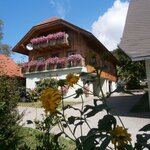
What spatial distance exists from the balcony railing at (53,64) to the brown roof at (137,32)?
1085 cm

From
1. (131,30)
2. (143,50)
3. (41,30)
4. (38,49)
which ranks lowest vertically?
(143,50)

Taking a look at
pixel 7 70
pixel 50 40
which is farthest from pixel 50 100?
pixel 50 40

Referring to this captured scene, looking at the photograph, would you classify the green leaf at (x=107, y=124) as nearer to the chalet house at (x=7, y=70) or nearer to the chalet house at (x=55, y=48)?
the chalet house at (x=7, y=70)

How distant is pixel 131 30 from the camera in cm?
1416

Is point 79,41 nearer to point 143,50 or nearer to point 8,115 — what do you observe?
point 143,50

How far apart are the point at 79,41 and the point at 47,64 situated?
398 centimetres

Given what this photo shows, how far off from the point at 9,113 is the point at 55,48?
24.3 metres

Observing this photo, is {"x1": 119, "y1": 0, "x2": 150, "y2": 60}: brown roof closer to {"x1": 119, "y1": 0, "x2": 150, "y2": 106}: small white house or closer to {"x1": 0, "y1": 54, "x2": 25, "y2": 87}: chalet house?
{"x1": 119, "y1": 0, "x2": 150, "y2": 106}: small white house

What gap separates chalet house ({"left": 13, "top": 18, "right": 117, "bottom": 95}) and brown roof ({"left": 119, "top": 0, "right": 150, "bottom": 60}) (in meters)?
10.6

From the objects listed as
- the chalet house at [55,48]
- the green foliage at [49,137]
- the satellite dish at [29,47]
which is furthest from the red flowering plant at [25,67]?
the green foliage at [49,137]

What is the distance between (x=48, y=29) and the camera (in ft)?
99.1

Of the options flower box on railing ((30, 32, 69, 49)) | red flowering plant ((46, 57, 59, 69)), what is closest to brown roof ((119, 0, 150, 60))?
flower box on railing ((30, 32, 69, 49))

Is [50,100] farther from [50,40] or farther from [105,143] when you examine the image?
[50,40]

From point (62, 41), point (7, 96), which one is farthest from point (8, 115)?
point (62, 41)
